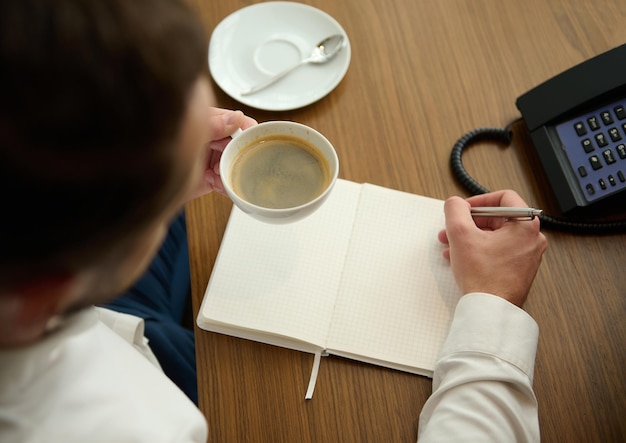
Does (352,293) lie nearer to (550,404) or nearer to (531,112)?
(550,404)

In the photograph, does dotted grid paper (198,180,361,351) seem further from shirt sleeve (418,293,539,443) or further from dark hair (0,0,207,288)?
dark hair (0,0,207,288)

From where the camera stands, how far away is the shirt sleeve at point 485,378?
605 mm

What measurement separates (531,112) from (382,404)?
486 millimetres

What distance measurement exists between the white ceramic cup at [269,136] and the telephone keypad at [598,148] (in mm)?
368

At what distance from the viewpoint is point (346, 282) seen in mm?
714

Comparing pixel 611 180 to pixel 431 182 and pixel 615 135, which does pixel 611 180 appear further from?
pixel 431 182

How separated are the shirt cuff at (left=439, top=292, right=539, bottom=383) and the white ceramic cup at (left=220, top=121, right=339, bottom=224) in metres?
0.23

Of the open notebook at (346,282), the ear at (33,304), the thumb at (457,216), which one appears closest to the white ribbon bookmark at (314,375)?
the open notebook at (346,282)

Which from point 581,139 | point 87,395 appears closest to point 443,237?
point 581,139

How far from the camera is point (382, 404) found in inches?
25.9

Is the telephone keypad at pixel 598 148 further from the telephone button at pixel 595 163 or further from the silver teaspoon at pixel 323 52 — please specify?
the silver teaspoon at pixel 323 52

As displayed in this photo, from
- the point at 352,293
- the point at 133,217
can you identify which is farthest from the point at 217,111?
the point at 133,217

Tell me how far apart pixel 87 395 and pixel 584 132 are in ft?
2.39

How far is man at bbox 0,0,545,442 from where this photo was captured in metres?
0.26
